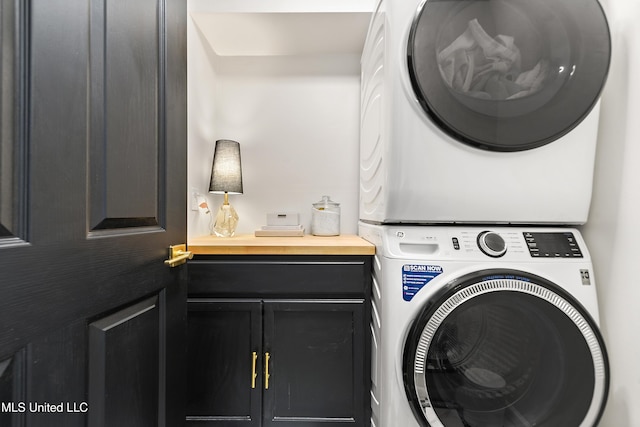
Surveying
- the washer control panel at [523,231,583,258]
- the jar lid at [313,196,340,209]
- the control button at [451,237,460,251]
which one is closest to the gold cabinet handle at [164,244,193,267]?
the jar lid at [313,196,340,209]

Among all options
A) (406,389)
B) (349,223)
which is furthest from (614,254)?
(349,223)

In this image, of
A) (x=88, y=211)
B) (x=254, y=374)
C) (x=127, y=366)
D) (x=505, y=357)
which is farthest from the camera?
(x=254, y=374)

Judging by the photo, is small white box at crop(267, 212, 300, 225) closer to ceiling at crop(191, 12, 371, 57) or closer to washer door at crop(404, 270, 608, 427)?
washer door at crop(404, 270, 608, 427)

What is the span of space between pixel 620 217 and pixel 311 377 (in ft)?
4.03

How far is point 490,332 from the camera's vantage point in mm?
918

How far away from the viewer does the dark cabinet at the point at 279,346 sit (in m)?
1.13

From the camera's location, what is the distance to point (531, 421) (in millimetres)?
887

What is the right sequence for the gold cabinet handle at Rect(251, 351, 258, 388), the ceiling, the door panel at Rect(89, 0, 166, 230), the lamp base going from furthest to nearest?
the lamp base, the ceiling, the gold cabinet handle at Rect(251, 351, 258, 388), the door panel at Rect(89, 0, 166, 230)

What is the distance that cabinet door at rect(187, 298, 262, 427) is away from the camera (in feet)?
3.69

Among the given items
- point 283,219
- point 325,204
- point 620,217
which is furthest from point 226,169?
point 620,217

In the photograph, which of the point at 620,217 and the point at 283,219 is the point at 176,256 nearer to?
the point at 283,219

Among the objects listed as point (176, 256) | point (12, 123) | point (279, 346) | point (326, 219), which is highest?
point (12, 123)

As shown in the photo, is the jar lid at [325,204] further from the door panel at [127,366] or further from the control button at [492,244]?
the door panel at [127,366]

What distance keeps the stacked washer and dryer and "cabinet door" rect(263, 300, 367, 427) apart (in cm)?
17
